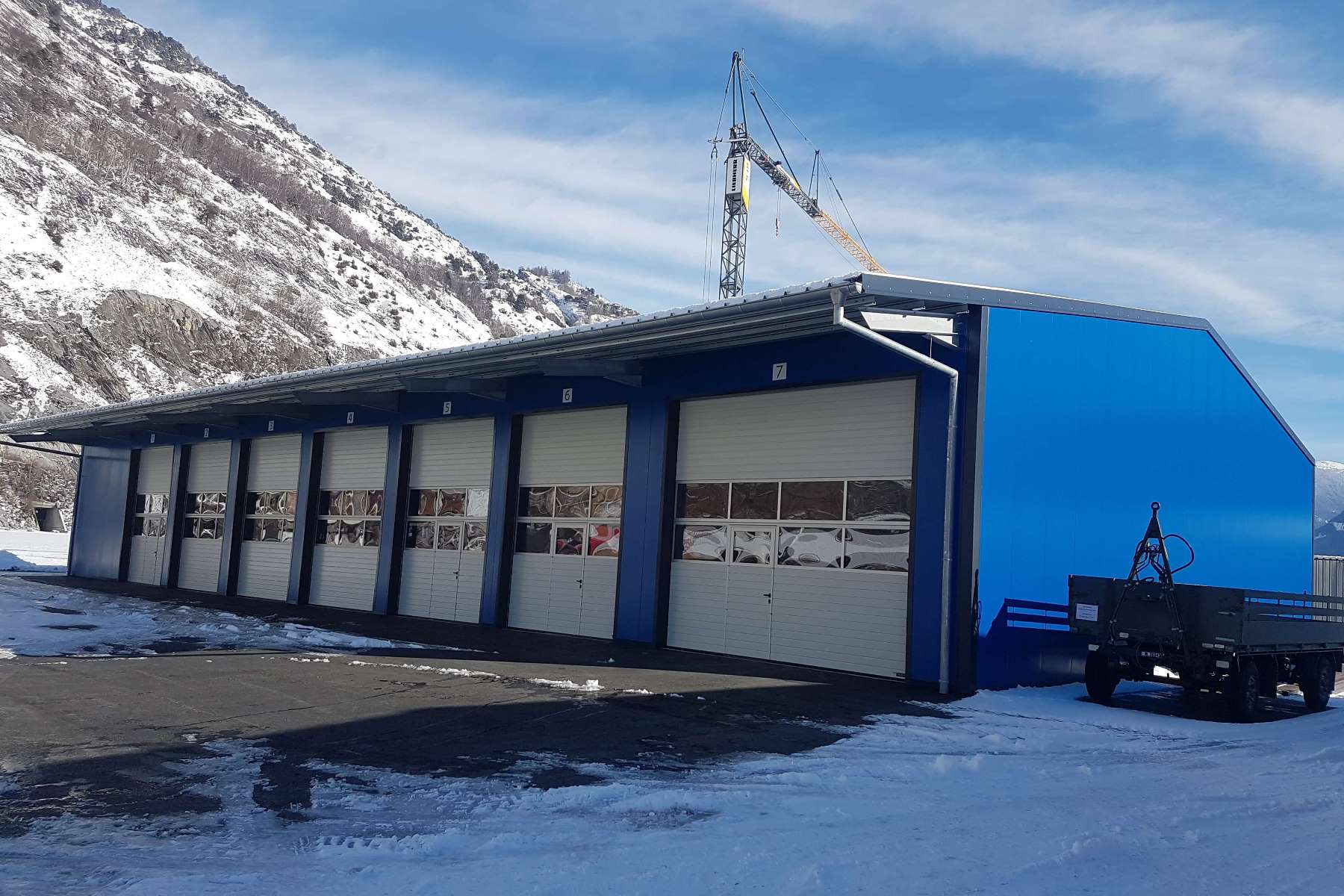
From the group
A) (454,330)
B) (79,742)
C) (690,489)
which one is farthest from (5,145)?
(79,742)

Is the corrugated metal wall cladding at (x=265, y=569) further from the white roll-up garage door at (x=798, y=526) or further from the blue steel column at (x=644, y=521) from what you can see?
the white roll-up garage door at (x=798, y=526)

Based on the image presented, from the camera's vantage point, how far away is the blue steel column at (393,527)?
21.7m

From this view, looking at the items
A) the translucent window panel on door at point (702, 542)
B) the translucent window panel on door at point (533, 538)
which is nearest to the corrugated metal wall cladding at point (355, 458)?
the translucent window panel on door at point (533, 538)

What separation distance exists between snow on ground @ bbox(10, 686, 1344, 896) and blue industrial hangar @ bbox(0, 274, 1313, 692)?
497cm

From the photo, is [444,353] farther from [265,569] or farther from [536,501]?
[265,569]

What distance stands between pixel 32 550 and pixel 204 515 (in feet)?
54.4

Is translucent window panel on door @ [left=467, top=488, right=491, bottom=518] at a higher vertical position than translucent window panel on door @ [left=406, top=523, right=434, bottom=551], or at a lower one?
higher

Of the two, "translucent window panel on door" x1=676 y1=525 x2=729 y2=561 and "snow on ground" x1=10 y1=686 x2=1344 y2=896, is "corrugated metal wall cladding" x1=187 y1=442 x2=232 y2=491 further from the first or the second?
"snow on ground" x1=10 y1=686 x2=1344 y2=896

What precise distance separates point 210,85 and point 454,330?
54.7 meters

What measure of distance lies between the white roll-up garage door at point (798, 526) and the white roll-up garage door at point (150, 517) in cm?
1883

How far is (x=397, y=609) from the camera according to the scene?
2177 centimetres

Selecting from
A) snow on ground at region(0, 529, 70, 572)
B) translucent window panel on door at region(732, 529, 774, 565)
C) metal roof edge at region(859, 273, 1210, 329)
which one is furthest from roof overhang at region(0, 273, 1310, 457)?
snow on ground at region(0, 529, 70, 572)

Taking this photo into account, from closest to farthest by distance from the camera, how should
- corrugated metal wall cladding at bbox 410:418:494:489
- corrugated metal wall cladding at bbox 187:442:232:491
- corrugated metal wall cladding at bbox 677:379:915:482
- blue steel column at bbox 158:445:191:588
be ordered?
corrugated metal wall cladding at bbox 677:379:915:482 → corrugated metal wall cladding at bbox 410:418:494:489 → corrugated metal wall cladding at bbox 187:442:232:491 → blue steel column at bbox 158:445:191:588

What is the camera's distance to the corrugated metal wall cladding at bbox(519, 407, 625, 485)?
18.0m
